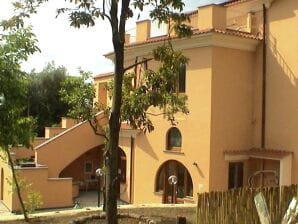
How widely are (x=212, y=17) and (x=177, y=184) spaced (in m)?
7.39

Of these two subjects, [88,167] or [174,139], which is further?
[88,167]

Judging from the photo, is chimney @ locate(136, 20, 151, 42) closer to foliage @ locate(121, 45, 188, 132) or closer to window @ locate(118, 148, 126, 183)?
window @ locate(118, 148, 126, 183)

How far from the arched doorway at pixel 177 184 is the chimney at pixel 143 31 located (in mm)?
6100

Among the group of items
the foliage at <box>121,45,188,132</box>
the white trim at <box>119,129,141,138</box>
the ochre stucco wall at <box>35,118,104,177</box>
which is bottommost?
the ochre stucco wall at <box>35,118,104,177</box>

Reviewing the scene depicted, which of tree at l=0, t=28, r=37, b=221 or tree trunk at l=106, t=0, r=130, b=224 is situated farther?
tree at l=0, t=28, r=37, b=221

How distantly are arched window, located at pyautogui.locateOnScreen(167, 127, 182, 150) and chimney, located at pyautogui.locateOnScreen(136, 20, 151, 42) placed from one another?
4751mm

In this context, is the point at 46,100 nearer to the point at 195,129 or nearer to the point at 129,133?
the point at 129,133

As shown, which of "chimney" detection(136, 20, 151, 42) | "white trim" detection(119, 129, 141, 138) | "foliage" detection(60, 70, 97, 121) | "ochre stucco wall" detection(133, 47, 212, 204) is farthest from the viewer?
"white trim" detection(119, 129, 141, 138)

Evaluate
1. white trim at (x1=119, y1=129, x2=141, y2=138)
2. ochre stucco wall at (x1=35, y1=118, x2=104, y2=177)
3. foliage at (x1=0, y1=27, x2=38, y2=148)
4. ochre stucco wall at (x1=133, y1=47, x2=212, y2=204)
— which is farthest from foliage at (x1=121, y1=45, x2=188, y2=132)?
ochre stucco wall at (x1=35, y1=118, x2=104, y2=177)

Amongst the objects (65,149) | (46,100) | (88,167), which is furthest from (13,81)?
(46,100)

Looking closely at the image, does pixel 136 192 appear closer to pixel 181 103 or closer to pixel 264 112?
pixel 264 112

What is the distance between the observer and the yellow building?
19922 millimetres

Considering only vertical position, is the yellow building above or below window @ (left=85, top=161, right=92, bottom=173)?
above

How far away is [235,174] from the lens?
68.6 ft
